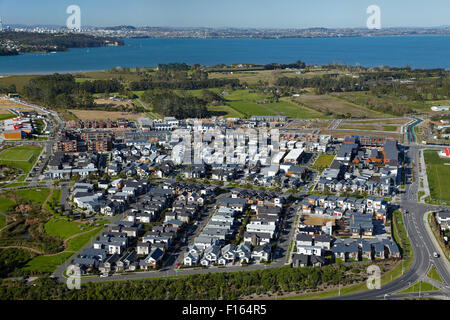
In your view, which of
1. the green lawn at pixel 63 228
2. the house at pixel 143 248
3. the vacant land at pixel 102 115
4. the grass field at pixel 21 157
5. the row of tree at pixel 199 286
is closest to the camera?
the row of tree at pixel 199 286

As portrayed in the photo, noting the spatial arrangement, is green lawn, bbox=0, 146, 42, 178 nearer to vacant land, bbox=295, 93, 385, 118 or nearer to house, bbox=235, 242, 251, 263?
house, bbox=235, 242, 251, 263

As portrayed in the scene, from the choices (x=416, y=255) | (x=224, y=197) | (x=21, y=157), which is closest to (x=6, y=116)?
(x=21, y=157)

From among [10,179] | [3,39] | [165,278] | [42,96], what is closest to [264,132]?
[10,179]

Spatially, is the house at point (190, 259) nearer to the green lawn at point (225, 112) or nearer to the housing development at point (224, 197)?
the housing development at point (224, 197)

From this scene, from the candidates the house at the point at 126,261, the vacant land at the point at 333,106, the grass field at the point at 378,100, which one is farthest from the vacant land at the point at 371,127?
the house at the point at 126,261

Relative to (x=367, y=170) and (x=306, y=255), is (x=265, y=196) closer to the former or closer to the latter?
(x=306, y=255)

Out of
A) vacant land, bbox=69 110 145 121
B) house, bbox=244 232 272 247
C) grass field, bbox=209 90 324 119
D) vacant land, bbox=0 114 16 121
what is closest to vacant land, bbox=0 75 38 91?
vacant land, bbox=0 114 16 121
